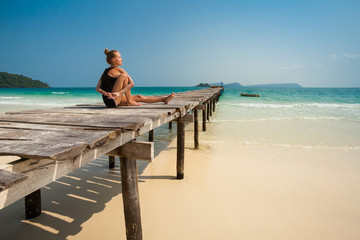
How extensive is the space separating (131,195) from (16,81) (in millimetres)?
135587

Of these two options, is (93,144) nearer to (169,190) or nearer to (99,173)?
(169,190)

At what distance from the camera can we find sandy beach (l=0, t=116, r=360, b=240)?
2660 mm

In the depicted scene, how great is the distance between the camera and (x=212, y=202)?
3271 mm

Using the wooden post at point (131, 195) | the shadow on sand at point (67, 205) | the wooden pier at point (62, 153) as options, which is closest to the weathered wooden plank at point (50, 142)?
the wooden pier at point (62, 153)

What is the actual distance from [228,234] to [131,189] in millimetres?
1477

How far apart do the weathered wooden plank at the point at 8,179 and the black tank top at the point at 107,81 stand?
8.22 feet

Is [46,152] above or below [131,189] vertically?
above

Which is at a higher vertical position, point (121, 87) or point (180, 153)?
point (121, 87)

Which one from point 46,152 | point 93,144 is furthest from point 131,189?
point 46,152

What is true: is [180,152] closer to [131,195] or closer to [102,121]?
[131,195]

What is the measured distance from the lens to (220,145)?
6.37 metres

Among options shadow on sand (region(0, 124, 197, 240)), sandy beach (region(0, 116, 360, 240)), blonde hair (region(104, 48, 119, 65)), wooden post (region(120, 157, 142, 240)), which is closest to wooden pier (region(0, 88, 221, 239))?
wooden post (region(120, 157, 142, 240))

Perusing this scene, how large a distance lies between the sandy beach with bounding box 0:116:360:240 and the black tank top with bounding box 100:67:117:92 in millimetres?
1788

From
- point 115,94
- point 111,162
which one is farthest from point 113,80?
point 111,162
